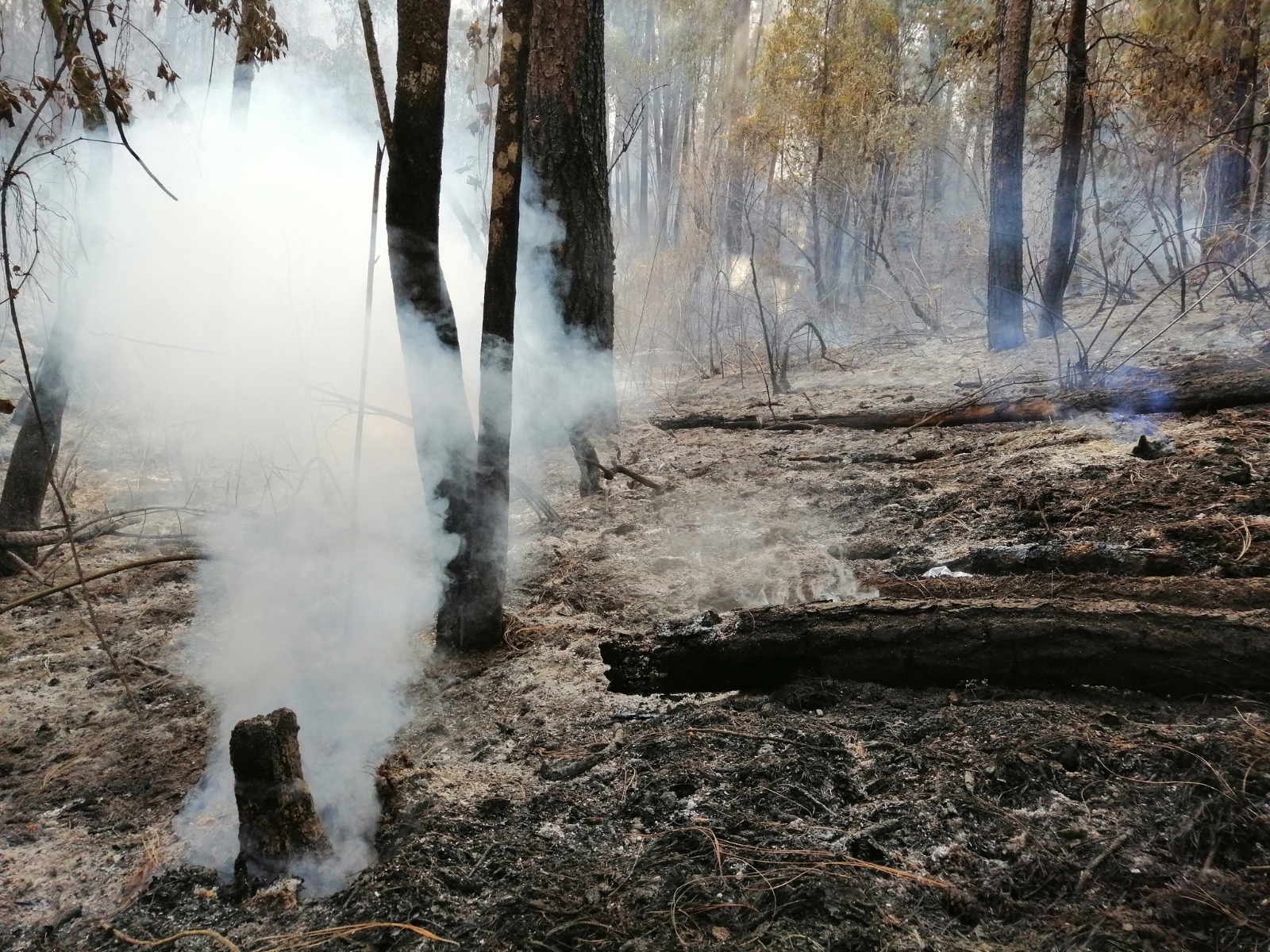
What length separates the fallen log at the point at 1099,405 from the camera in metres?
4.63

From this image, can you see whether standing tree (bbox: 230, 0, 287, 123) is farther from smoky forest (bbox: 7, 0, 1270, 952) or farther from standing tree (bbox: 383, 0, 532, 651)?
standing tree (bbox: 383, 0, 532, 651)

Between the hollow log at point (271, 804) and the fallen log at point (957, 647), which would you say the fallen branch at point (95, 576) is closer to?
the hollow log at point (271, 804)

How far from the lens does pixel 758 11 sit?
64.5 feet

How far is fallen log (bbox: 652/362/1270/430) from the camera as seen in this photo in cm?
463

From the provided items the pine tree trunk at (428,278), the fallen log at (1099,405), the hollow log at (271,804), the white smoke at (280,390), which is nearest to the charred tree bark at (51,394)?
the white smoke at (280,390)

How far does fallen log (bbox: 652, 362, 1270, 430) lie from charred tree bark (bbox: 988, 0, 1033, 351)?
125 inches

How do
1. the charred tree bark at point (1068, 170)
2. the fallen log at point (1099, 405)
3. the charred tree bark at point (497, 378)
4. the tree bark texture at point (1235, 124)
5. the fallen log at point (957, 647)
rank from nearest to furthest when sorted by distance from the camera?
the fallen log at point (957, 647)
the charred tree bark at point (497, 378)
the fallen log at point (1099, 405)
the tree bark texture at point (1235, 124)
the charred tree bark at point (1068, 170)

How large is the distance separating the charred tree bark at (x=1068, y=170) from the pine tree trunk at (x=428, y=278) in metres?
6.72

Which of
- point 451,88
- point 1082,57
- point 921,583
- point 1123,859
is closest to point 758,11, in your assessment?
point 451,88

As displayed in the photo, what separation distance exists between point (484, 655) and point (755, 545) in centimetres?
160

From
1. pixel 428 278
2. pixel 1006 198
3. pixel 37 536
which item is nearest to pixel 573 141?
pixel 428 278

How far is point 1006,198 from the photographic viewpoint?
859 cm

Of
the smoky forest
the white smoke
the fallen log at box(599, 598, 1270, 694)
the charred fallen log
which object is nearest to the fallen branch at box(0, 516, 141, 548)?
the smoky forest

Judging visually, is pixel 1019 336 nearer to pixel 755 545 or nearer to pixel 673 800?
pixel 755 545
